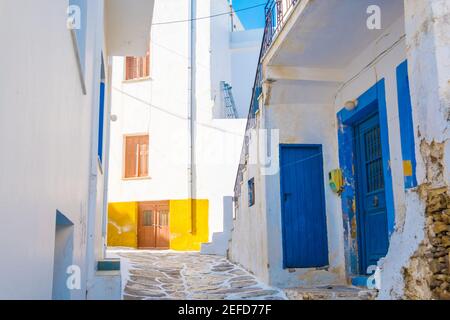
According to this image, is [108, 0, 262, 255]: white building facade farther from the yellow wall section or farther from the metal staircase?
the metal staircase

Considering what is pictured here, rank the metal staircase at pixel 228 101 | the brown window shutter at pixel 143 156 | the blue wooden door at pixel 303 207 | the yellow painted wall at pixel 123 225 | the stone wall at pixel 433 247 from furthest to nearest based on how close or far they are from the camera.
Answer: the metal staircase at pixel 228 101, the brown window shutter at pixel 143 156, the yellow painted wall at pixel 123 225, the blue wooden door at pixel 303 207, the stone wall at pixel 433 247

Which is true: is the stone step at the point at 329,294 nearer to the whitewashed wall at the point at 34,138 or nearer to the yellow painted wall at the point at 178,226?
the whitewashed wall at the point at 34,138

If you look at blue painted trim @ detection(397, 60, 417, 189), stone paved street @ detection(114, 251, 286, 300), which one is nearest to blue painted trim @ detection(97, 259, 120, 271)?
stone paved street @ detection(114, 251, 286, 300)

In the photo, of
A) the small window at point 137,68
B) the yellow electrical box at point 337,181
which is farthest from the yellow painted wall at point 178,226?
the yellow electrical box at point 337,181

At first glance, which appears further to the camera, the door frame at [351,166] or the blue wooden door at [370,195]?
the door frame at [351,166]

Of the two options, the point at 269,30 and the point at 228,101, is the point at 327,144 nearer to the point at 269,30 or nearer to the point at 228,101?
the point at 269,30

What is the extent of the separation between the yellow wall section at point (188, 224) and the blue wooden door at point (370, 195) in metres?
8.91

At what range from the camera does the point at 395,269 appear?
4.01m

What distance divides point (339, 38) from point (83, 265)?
4.52 meters

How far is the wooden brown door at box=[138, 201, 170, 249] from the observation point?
16500mm

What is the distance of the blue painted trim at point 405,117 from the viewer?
19.0 feet

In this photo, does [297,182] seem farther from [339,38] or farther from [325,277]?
[339,38]

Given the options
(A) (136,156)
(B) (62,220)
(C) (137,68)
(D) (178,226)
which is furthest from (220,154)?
(B) (62,220)
